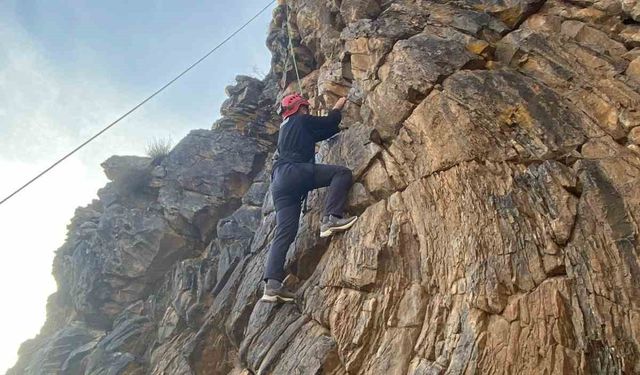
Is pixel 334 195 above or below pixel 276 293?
above

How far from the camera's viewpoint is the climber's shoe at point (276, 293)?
9016 millimetres

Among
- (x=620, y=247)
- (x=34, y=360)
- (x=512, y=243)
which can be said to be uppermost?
(x=512, y=243)

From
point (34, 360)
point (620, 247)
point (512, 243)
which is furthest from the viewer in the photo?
point (34, 360)

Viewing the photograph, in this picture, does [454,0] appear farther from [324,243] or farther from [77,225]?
[77,225]

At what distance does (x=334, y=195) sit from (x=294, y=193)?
97 cm

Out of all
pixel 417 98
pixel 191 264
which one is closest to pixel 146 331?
pixel 191 264

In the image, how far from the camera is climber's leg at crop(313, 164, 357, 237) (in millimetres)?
9031

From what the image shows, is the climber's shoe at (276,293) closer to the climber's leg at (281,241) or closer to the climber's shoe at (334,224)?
the climber's leg at (281,241)

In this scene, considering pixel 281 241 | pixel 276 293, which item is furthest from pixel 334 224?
pixel 276 293

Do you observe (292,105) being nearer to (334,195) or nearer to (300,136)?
(300,136)

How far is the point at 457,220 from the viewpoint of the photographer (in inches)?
306

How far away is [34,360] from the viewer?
19.9m

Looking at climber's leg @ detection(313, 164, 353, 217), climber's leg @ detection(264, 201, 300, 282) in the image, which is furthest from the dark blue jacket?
climber's leg @ detection(264, 201, 300, 282)

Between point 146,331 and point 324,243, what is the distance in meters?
9.98
